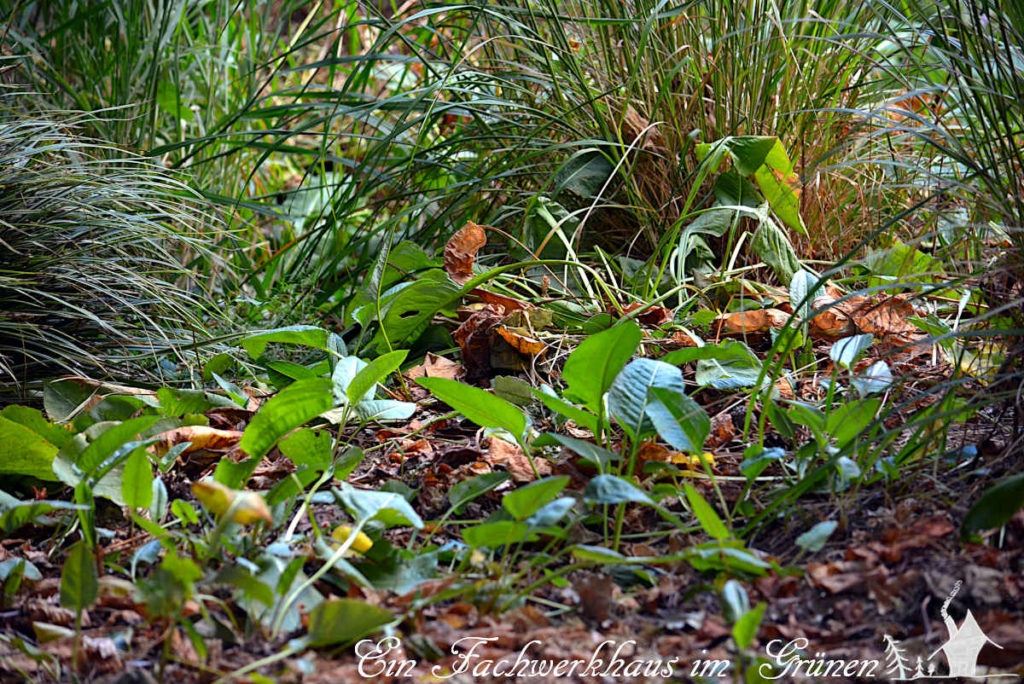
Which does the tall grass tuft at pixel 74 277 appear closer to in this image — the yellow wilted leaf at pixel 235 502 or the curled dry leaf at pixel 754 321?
the yellow wilted leaf at pixel 235 502

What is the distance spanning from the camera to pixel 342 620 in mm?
859

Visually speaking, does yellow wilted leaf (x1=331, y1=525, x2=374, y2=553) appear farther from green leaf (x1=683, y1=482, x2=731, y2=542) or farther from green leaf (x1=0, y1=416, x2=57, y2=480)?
green leaf (x1=0, y1=416, x2=57, y2=480)

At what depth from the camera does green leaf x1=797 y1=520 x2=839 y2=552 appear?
0.99 metres

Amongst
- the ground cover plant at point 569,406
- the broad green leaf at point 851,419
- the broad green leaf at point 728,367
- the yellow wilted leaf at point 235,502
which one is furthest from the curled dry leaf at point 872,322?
the yellow wilted leaf at point 235,502

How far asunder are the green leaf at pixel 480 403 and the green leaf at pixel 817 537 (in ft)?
1.29

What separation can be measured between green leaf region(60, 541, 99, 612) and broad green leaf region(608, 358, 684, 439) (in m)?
0.63

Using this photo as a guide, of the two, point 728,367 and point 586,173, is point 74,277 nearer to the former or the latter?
point 586,173

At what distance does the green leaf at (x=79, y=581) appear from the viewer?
0.88 m

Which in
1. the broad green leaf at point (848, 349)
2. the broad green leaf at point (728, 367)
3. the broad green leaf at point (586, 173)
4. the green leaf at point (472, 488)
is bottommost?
the green leaf at point (472, 488)

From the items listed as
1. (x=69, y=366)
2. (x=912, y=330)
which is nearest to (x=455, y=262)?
(x=69, y=366)

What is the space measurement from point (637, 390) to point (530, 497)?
27 cm

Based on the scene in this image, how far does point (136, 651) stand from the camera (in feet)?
3.01

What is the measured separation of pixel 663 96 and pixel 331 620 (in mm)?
1474

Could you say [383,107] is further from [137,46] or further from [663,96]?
[137,46]
